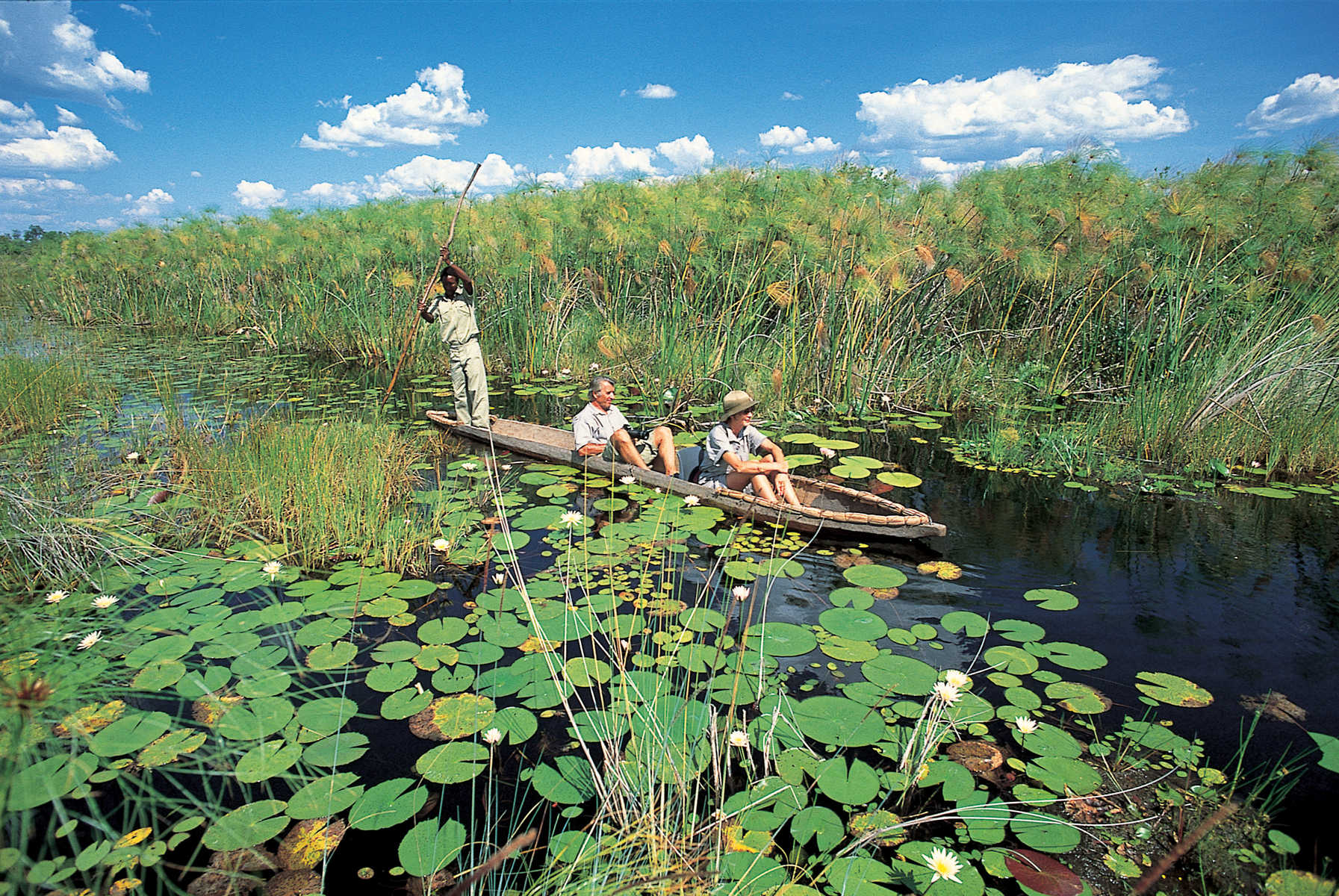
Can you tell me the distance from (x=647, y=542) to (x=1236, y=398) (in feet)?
19.1

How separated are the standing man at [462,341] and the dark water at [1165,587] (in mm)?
1273

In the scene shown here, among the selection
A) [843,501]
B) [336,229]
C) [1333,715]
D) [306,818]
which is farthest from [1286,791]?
[336,229]

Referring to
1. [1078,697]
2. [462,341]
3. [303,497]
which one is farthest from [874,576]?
[462,341]

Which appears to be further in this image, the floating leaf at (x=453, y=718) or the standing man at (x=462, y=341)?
the standing man at (x=462, y=341)

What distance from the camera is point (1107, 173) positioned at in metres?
8.43

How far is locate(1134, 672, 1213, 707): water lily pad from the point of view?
331 cm

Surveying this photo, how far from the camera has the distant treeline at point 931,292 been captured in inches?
279

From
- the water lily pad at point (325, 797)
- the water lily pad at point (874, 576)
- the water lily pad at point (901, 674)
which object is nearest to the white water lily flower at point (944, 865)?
the water lily pad at point (901, 674)

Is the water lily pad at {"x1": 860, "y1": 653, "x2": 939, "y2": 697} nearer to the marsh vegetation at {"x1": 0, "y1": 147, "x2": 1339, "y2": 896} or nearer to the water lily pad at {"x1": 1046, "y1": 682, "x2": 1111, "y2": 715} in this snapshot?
the marsh vegetation at {"x1": 0, "y1": 147, "x2": 1339, "y2": 896}

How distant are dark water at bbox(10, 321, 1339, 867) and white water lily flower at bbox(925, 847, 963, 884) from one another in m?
1.38

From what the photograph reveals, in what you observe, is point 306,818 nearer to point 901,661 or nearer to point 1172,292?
point 901,661

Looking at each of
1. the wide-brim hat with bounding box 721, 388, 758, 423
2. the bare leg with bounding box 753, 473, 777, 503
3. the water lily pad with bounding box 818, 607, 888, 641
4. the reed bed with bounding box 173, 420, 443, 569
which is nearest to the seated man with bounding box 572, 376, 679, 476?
the wide-brim hat with bounding box 721, 388, 758, 423

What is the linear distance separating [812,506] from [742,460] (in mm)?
790

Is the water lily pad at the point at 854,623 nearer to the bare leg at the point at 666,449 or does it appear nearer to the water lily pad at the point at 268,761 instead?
the bare leg at the point at 666,449
